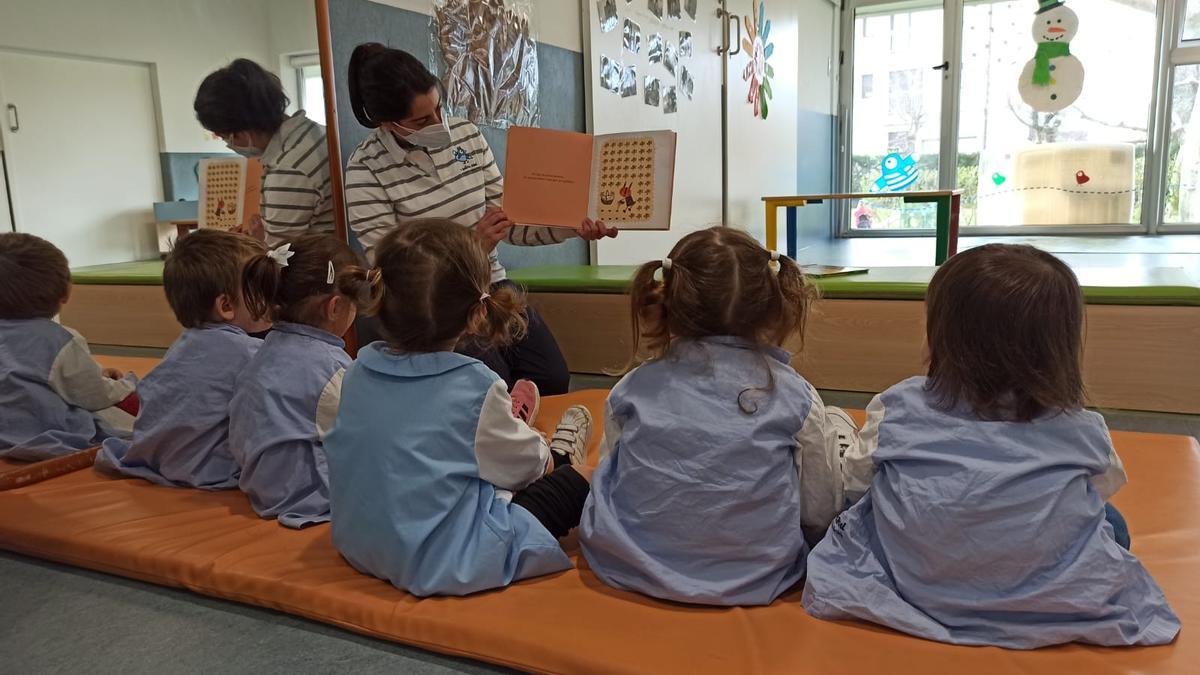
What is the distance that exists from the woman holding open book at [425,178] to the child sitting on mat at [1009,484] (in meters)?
1.25

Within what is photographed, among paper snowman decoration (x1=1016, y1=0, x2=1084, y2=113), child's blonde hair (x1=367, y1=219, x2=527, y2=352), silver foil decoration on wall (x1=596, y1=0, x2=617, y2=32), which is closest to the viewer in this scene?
child's blonde hair (x1=367, y1=219, x2=527, y2=352)

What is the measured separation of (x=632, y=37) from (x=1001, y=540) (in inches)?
Answer: 140

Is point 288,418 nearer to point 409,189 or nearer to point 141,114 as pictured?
point 409,189

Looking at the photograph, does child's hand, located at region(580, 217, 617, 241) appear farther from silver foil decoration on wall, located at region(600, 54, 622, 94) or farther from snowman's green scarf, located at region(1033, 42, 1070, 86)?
snowman's green scarf, located at region(1033, 42, 1070, 86)

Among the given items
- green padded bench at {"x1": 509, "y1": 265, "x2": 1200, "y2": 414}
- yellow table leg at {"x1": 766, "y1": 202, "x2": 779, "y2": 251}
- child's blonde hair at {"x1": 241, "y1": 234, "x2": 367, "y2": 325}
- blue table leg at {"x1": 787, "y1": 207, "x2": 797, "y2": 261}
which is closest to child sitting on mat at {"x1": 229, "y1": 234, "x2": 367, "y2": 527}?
child's blonde hair at {"x1": 241, "y1": 234, "x2": 367, "y2": 325}

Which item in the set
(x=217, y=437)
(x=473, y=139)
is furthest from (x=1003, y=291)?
(x=473, y=139)

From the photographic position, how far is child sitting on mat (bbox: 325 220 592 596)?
51.3 inches

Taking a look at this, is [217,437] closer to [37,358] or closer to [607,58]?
[37,358]

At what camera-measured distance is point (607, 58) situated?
4.04m

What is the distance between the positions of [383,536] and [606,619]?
0.36 meters

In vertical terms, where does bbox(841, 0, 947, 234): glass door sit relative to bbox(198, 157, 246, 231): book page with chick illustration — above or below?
above

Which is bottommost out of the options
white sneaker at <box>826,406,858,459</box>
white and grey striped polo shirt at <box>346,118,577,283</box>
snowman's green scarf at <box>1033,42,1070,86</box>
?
white sneaker at <box>826,406,858,459</box>

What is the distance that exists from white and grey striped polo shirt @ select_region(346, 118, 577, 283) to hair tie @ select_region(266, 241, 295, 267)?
757mm

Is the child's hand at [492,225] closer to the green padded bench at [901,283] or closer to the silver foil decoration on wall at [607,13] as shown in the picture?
the green padded bench at [901,283]
